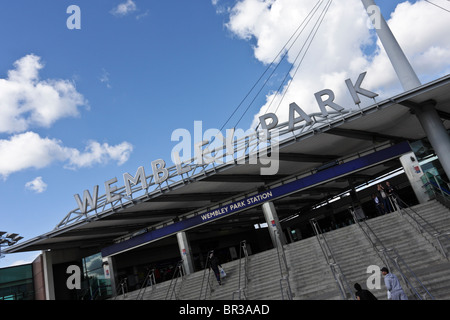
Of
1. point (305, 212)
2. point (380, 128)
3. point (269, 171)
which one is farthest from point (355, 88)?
point (305, 212)

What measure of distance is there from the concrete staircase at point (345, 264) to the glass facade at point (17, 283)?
13.7m

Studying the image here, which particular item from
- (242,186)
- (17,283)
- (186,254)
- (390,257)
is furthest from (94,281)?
(390,257)

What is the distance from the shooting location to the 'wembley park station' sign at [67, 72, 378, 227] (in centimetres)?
1639

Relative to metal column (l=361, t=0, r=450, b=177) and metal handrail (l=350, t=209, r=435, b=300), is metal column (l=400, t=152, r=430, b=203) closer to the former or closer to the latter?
metal column (l=361, t=0, r=450, b=177)

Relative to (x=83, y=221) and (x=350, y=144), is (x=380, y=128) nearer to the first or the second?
(x=350, y=144)

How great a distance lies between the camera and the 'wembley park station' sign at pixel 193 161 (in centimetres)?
1639

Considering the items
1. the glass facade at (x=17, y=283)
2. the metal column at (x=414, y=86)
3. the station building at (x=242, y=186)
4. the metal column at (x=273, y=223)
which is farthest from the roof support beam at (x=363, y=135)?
the glass facade at (x=17, y=283)

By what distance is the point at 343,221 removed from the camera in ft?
119

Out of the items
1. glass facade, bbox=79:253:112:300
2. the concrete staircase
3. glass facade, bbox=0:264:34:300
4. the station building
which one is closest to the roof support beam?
the station building

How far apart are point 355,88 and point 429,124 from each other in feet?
14.3

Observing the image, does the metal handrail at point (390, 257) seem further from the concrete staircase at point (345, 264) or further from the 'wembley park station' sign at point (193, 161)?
the 'wembley park station' sign at point (193, 161)

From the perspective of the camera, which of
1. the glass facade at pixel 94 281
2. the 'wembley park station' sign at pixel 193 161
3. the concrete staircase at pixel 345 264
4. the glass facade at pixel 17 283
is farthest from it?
the glass facade at pixel 94 281

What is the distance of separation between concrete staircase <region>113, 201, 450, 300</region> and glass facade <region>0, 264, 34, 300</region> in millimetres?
13650

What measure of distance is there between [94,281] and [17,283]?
5451mm
